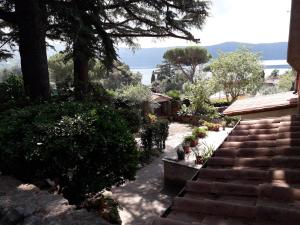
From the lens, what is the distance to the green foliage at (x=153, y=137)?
50.4ft

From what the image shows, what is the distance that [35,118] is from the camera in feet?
19.3

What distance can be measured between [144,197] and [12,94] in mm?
5532

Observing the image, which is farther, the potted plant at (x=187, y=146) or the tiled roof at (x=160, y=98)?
the tiled roof at (x=160, y=98)

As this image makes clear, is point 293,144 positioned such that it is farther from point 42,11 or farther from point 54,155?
point 42,11

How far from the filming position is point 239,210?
2.98m

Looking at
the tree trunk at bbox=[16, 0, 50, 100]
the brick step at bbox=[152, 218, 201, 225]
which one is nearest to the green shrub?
the tree trunk at bbox=[16, 0, 50, 100]

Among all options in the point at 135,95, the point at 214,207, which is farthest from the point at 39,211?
the point at 135,95

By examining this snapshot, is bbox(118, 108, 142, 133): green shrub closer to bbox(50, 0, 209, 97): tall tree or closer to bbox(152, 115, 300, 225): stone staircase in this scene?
bbox(50, 0, 209, 97): tall tree

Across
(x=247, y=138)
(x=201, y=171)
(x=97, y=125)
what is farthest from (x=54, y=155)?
(x=247, y=138)

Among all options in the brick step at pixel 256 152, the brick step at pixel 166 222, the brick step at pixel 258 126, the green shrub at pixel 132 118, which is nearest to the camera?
the brick step at pixel 166 222

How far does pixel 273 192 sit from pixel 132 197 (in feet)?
26.5

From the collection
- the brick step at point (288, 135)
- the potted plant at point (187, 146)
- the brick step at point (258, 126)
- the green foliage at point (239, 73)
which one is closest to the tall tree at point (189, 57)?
the green foliage at point (239, 73)

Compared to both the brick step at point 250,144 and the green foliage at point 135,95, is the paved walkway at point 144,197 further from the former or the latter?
the green foliage at point 135,95

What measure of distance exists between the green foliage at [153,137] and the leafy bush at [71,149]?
29.8ft
